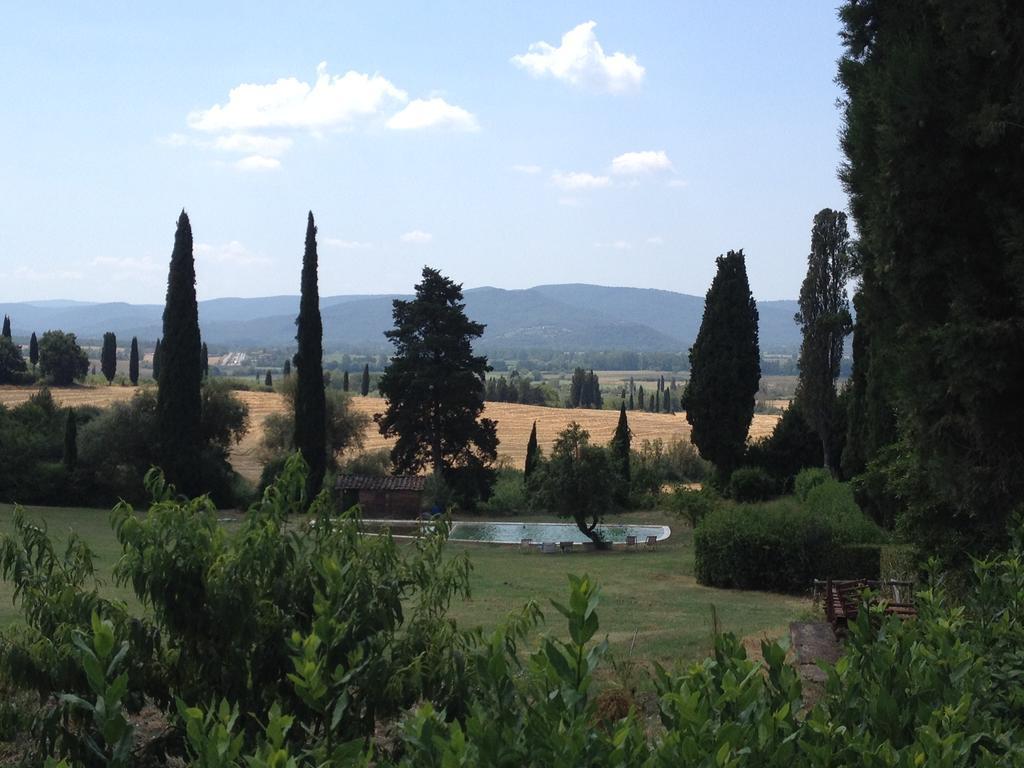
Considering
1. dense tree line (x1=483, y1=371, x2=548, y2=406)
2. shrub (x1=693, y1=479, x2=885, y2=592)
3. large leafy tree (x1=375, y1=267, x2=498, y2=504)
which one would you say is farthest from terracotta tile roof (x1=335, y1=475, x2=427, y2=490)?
dense tree line (x1=483, y1=371, x2=548, y2=406)

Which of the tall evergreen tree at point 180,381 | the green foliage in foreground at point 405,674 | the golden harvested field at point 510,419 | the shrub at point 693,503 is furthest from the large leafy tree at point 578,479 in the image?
the green foliage in foreground at point 405,674

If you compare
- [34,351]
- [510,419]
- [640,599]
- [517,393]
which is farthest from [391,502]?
[34,351]

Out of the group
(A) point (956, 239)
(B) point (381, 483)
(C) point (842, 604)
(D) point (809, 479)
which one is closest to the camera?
(A) point (956, 239)

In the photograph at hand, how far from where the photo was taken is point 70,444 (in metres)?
38.8

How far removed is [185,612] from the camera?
5355mm

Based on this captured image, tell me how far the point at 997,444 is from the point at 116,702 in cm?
846

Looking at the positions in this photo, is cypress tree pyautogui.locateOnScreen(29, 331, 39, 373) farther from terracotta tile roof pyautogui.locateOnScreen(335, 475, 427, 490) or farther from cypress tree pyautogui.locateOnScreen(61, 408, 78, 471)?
terracotta tile roof pyautogui.locateOnScreen(335, 475, 427, 490)

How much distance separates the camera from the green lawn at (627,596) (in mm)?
15540

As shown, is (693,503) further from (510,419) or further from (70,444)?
(510,419)

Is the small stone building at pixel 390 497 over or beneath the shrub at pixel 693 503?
beneath

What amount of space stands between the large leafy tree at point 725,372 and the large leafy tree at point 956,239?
26.6 meters

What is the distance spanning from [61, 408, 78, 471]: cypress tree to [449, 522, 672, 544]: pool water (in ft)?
47.7

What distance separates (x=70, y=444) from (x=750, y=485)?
24.6m

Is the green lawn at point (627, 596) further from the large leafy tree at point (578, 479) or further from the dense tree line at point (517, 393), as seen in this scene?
the dense tree line at point (517, 393)
